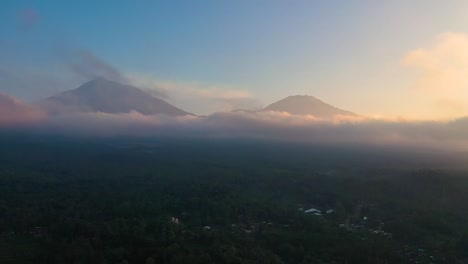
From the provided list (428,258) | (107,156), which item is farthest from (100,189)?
(107,156)

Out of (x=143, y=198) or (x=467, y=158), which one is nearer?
(x=143, y=198)

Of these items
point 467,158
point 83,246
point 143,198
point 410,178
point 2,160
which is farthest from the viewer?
point 2,160

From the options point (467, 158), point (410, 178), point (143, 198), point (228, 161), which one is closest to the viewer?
point (143, 198)

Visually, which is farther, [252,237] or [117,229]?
[252,237]

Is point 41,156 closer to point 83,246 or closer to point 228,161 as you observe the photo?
point 228,161

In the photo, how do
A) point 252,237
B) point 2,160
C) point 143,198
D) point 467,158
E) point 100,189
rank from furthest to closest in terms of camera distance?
point 2,160 < point 467,158 < point 100,189 < point 143,198 < point 252,237

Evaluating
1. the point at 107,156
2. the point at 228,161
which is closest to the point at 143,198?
the point at 228,161

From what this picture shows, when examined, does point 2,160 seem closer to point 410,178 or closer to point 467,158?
point 410,178
